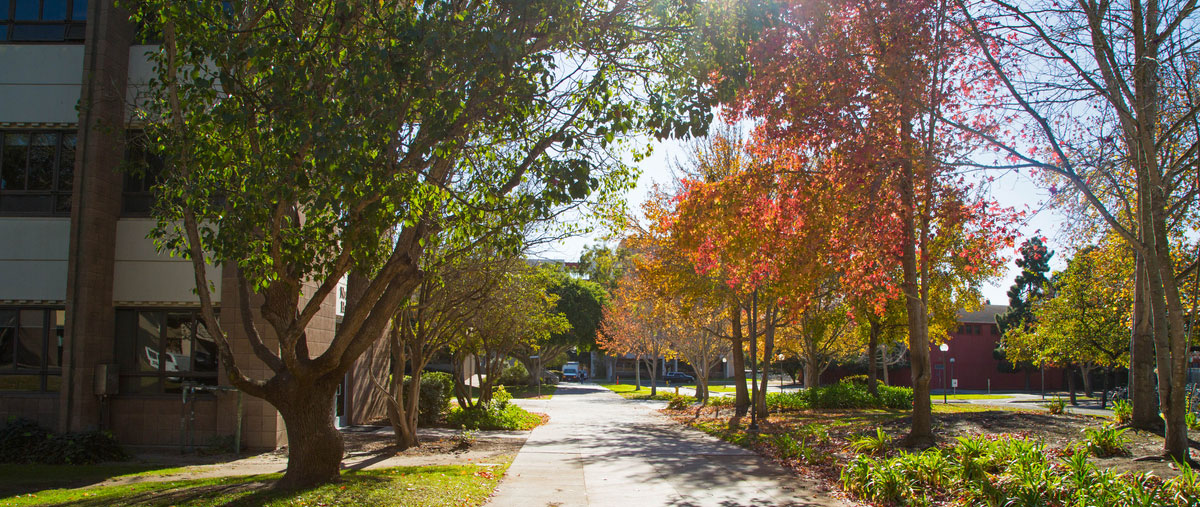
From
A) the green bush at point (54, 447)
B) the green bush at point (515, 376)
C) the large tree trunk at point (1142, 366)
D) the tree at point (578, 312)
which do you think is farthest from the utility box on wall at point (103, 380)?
the tree at point (578, 312)

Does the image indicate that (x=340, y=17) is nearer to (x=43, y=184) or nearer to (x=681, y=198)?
(x=43, y=184)

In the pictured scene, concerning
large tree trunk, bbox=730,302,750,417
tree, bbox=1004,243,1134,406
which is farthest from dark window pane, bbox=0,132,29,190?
tree, bbox=1004,243,1134,406

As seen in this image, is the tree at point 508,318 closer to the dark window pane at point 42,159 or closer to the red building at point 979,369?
the dark window pane at point 42,159

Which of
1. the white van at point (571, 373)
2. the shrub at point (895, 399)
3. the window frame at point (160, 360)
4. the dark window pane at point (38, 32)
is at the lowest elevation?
the white van at point (571, 373)

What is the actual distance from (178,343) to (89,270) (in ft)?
6.34

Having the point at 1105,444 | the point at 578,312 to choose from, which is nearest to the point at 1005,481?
the point at 1105,444

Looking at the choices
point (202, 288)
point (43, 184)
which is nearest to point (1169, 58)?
point (202, 288)

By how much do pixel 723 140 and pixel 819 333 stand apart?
10312 millimetres

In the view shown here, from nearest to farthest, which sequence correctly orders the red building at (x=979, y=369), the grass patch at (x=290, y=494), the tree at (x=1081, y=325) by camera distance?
the grass patch at (x=290, y=494), the tree at (x=1081, y=325), the red building at (x=979, y=369)

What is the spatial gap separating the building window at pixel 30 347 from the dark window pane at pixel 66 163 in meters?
2.26

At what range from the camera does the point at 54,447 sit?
1211 centimetres

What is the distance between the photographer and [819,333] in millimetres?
28125

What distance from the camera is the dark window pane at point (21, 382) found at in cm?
1350

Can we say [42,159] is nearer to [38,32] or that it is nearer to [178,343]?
[38,32]
